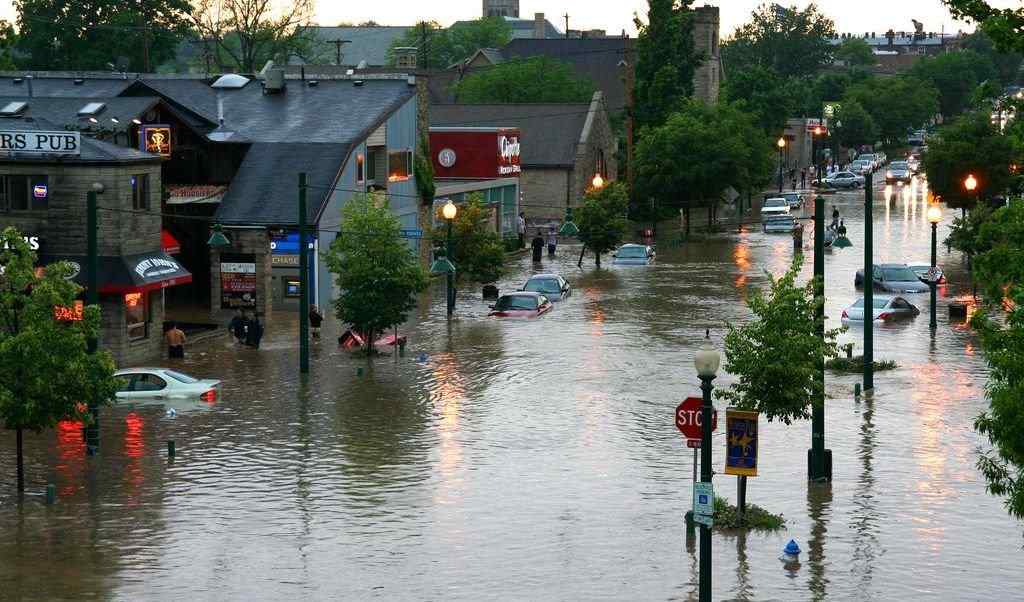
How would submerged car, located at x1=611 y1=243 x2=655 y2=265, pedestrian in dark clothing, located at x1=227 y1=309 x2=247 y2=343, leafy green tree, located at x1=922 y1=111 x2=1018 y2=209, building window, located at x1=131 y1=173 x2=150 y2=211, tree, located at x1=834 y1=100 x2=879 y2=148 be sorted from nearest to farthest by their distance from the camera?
building window, located at x1=131 y1=173 x2=150 y2=211 → pedestrian in dark clothing, located at x1=227 y1=309 x2=247 y2=343 → submerged car, located at x1=611 y1=243 x2=655 y2=265 → leafy green tree, located at x1=922 y1=111 x2=1018 y2=209 → tree, located at x1=834 y1=100 x2=879 y2=148

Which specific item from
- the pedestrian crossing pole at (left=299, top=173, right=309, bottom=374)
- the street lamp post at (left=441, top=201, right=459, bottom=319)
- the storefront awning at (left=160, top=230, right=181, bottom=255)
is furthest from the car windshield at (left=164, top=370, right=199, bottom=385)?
the street lamp post at (left=441, top=201, right=459, bottom=319)

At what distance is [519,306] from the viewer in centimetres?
5838

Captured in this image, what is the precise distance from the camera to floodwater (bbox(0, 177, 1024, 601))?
25.1 metres

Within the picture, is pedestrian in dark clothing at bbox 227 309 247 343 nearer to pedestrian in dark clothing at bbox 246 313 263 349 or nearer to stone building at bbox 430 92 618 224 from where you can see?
pedestrian in dark clothing at bbox 246 313 263 349

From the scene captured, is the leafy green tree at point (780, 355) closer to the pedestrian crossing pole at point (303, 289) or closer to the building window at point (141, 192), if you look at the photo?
the pedestrian crossing pole at point (303, 289)

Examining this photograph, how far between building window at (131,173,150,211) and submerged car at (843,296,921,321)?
78.7 feet

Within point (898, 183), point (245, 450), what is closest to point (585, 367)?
point (245, 450)

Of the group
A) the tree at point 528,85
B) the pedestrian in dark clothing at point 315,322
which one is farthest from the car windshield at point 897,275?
the tree at point 528,85

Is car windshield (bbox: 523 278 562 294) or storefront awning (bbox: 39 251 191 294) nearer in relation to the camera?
storefront awning (bbox: 39 251 191 294)

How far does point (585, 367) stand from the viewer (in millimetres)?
46438

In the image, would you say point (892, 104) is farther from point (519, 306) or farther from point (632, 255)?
point (519, 306)

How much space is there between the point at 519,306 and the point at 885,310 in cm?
1310

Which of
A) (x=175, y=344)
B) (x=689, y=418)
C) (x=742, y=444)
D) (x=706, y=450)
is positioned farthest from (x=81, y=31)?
(x=706, y=450)

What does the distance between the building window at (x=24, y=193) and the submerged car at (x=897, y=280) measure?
3338cm
